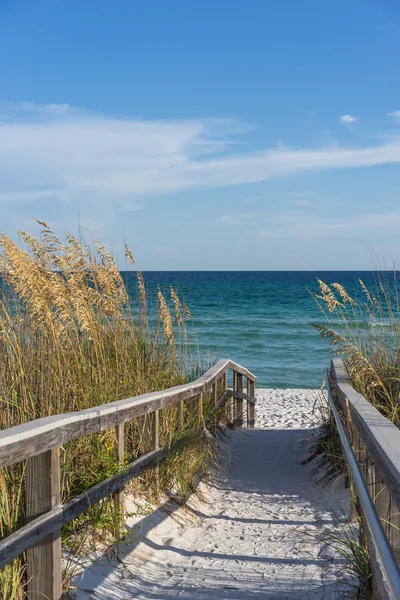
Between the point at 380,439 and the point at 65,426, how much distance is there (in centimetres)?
146

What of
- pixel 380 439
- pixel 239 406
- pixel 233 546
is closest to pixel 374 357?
pixel 233 546

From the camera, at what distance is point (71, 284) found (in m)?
5.13

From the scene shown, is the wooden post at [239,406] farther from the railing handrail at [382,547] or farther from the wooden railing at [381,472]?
the railing handrail at [382,547]

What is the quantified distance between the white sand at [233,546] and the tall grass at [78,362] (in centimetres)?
28

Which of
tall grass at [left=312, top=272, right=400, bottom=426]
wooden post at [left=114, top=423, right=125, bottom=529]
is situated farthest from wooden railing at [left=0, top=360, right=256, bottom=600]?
tall grass at [left=312, top=272, right=400, bottom=426]

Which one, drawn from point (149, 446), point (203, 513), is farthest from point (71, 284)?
point (203, 513)

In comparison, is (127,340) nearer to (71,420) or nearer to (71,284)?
(71,284)

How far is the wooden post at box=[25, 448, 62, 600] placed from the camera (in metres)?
3.00

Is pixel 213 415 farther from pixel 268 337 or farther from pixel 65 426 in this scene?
pixel 268 337

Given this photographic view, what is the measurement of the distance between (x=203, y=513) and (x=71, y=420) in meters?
2.30

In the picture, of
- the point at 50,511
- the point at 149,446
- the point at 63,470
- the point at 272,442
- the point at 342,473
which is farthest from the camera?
the point at 272,442

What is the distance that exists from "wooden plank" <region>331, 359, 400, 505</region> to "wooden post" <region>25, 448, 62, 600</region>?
4.72 ft

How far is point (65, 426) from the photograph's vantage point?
3125 millimetres

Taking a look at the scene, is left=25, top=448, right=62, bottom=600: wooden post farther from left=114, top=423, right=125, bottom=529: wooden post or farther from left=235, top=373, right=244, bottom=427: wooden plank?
left=235, top=373, right=244, bottom=427: wooden plank
